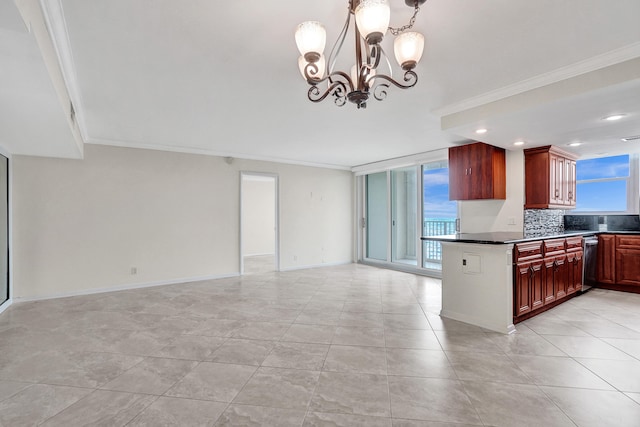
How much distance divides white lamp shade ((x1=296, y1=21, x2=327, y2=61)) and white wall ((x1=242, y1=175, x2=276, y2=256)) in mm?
7670

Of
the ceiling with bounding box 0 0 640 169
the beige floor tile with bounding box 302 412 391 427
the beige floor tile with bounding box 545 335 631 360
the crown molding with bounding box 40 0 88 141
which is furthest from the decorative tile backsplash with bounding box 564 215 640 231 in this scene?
the crown molding with bounding box 40 0 88 141

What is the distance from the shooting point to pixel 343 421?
178cm

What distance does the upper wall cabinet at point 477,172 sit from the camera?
4.57 metres

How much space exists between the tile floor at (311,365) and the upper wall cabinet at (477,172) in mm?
1827

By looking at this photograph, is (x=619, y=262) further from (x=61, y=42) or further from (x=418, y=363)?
(x=61, y=42)

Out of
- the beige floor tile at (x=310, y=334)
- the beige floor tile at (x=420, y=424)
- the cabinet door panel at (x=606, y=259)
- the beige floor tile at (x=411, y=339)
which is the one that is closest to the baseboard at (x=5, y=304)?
the beige floor tile at (x=310, y=334)

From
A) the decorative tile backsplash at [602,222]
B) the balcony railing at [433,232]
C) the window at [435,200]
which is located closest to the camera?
the decorative tile backsplash at [602,222]

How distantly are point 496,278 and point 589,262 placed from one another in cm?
299

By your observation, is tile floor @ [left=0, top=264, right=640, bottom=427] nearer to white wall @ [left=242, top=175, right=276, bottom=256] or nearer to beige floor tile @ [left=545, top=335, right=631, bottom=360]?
beige floor tile @ [left=545, top=335, right=631, bottom=360]

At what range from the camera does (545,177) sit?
14.4ft

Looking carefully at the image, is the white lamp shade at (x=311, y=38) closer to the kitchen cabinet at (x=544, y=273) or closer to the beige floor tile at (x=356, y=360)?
the beige floor tile at (x=356, y=360)

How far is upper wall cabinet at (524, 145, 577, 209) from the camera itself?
14.4 ft

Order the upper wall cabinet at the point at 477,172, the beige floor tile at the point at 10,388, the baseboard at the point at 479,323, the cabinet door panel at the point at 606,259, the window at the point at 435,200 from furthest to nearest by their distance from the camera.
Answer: the window at the point at 435,200
the cabinet door panel at the point at 606,259
the upper wall cabinet at the point at 477,172
the baseboard at the point at 479,323
the beige floor tile at the point at 10,388

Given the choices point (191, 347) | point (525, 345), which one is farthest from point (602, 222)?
point (191, 347)
